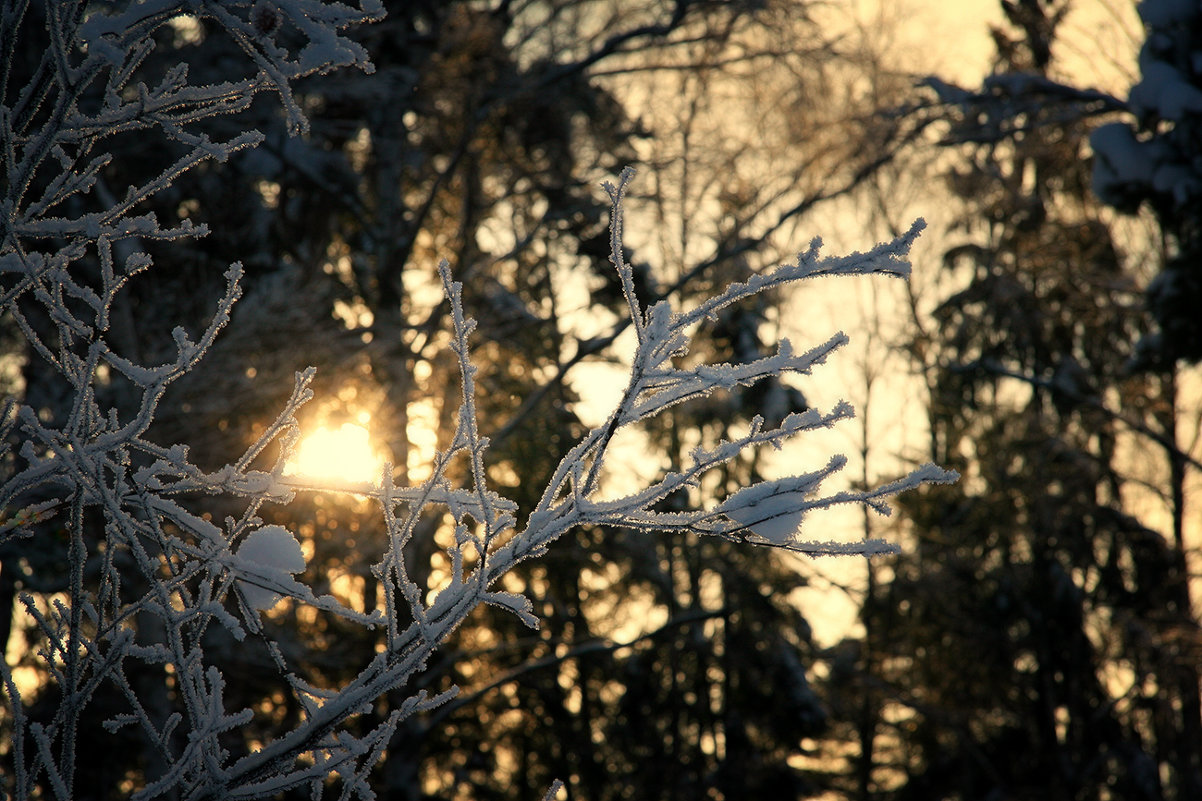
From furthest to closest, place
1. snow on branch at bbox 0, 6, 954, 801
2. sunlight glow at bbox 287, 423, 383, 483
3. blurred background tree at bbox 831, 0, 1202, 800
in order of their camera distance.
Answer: blurred background tree at bbox 831, 0, 1202, 800 → sunlight glow at bbox 287, 423, 383, 483 → snow on branch at bbox 0, 6, 954, 801

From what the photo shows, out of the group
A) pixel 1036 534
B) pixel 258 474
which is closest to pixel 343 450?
pixel 258 474

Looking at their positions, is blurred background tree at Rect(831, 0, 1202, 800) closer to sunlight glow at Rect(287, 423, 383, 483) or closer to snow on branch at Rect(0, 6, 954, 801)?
sunlight glow at Rect(287, 423, 383, 483)

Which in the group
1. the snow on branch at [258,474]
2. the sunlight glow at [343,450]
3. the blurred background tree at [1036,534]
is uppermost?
the blurred background tree at [1036,534]

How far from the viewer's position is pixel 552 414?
7.25m

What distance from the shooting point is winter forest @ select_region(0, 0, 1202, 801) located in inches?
85.6

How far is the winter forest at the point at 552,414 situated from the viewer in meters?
2.17

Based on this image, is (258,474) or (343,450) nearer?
(258,474)

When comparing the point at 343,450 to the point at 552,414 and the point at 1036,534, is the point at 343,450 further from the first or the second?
the point at 1036,534

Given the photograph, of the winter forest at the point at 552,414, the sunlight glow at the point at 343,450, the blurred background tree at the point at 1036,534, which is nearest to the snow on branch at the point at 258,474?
the winter forest at the point at 552,414

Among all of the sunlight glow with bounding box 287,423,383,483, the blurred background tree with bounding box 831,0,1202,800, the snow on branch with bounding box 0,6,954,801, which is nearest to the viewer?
the snow on branch with bounding box 0,6,954,801

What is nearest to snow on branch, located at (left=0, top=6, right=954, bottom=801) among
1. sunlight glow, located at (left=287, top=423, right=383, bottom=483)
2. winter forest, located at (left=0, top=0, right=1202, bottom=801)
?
winter forest, located at (left=0, top=0, right=1202, bottom=801)

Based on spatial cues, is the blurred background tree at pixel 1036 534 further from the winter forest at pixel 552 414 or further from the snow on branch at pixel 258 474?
the snow on branch at pixel 258 474

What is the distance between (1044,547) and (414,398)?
11.5 m

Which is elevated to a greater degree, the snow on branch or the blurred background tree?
the blurred background tree
